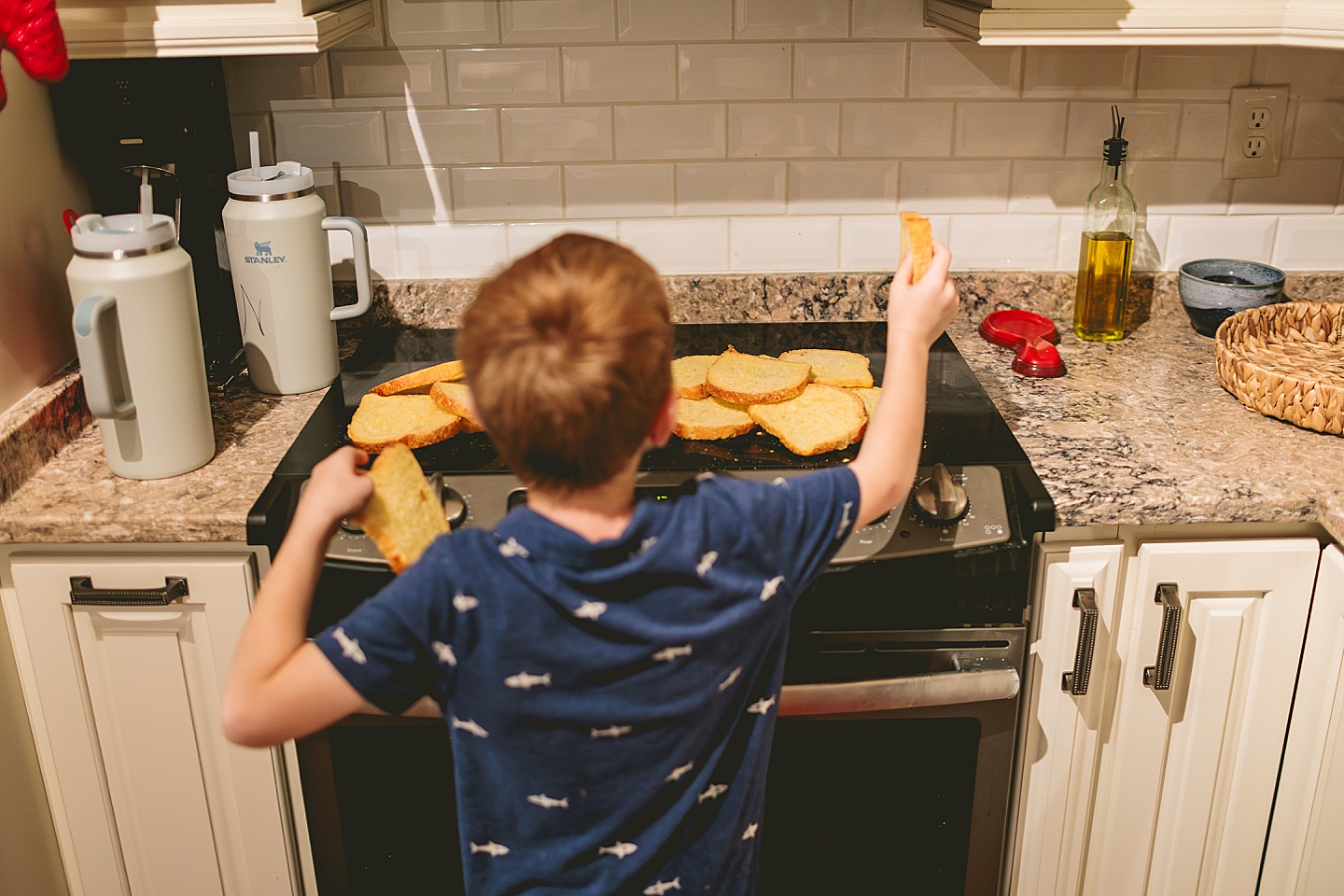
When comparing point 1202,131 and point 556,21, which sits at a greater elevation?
point 556,21

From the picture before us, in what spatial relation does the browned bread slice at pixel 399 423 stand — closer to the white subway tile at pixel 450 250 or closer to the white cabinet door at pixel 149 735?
the white cabinet door at pixel 149 735

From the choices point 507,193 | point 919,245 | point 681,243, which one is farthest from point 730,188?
point 919,245

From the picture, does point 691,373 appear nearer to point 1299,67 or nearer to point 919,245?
point 919,245

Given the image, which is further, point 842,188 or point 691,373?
point 842,188

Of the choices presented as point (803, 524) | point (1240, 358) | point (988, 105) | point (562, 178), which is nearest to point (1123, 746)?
point (1240, 358)

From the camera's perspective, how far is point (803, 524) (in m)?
0.89

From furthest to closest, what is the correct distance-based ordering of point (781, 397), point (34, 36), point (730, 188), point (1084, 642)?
point (730, 188) < point (781, 397) < point (1084, 642) < point (34, 36)

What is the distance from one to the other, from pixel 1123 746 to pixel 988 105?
0.93m

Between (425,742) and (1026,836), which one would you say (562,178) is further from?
(1026,836)

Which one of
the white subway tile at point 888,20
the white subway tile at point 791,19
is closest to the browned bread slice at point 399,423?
the white subway tile at point 791,19

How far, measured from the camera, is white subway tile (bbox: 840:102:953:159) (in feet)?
5.78

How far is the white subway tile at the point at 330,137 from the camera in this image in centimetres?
175

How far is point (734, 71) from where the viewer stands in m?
1.74

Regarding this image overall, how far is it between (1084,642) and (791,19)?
37.5 inches
